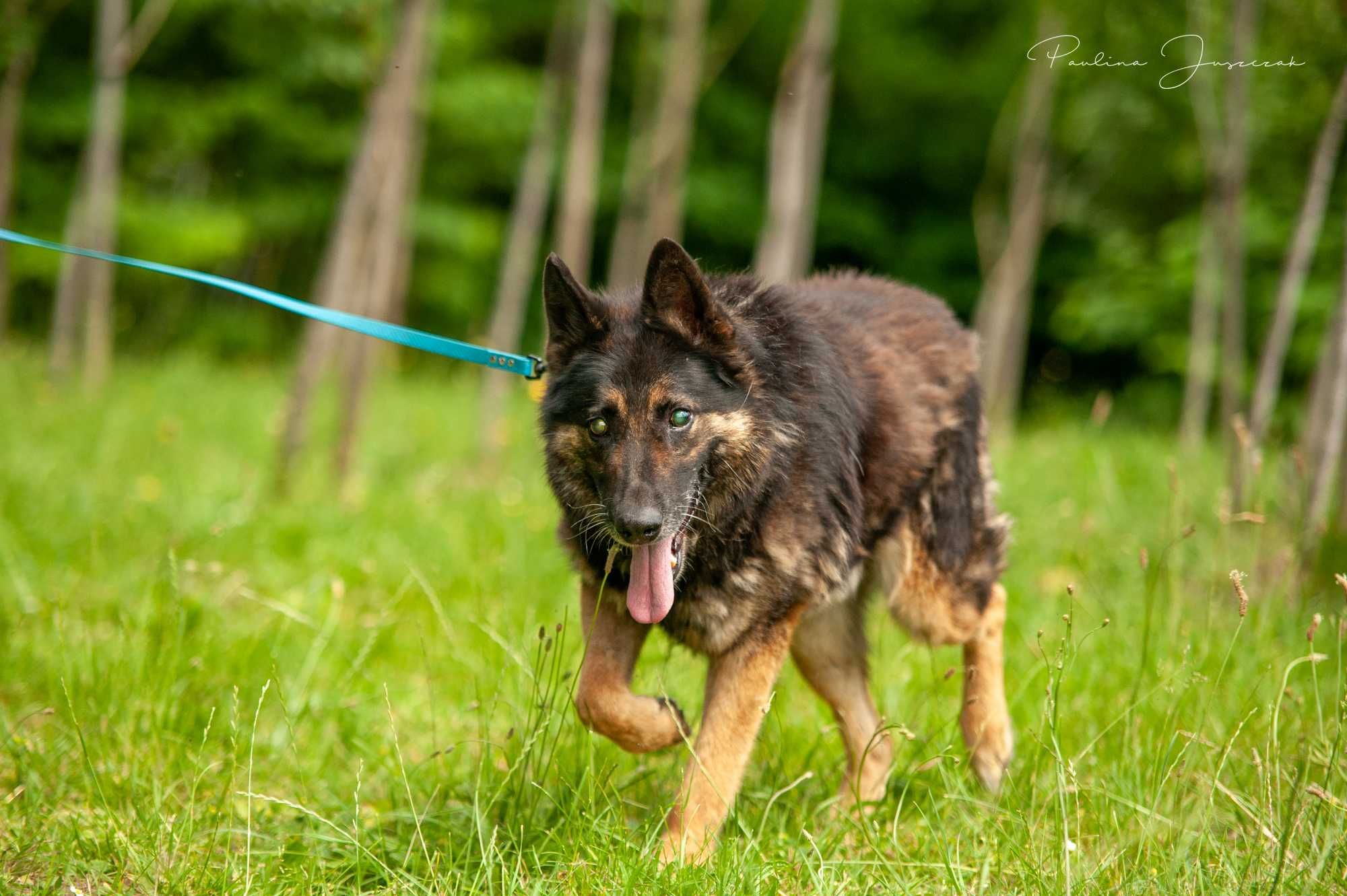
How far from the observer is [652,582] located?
3.30 metres

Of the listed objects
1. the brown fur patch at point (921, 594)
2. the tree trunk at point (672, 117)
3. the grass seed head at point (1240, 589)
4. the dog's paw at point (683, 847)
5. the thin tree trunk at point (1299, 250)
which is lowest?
the dog's paw at point (683, 847)

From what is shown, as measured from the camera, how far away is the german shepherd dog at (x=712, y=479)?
332 cm

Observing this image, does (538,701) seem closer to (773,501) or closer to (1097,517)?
(773,501)

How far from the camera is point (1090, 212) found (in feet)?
74.4

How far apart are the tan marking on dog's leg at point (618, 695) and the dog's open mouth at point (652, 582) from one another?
4.7 inches

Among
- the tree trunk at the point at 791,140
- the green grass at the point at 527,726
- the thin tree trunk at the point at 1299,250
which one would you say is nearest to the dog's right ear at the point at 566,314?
the green grass at the point at 527,726

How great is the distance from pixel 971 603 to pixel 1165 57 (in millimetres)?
10387

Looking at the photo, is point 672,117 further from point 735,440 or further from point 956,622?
point 735,440

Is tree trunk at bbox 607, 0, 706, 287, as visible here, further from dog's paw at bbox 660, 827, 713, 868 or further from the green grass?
dog's paw at bbox 660, 827, 713, 868

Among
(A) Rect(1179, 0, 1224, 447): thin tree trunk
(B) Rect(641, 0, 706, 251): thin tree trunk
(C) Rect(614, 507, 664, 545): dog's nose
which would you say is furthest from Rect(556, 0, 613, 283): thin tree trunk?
(C) Rect(614, 507, 664, 545): dog's nose

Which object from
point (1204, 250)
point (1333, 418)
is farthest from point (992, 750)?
point (1204, 250)

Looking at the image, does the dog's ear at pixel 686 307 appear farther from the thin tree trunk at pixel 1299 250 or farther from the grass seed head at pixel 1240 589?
the thin tree trunk at pixel 1299 250

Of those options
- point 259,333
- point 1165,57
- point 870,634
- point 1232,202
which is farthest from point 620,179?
point 870,634

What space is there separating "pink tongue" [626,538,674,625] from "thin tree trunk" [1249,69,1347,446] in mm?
4223
